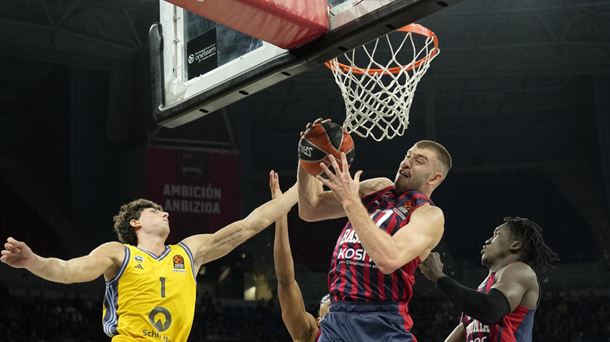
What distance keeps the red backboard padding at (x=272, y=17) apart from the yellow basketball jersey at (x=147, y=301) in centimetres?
139

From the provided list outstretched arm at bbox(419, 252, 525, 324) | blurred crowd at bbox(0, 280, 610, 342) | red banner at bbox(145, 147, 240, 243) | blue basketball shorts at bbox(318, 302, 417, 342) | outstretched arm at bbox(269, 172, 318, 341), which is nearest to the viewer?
blue basketball shorts at bbox(318, 302, 417, 342)

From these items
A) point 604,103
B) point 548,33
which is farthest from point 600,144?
point 548,33

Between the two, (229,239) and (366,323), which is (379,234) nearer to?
(366,323)

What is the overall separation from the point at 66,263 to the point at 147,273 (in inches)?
18.8

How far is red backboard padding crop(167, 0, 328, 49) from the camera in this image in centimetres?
379

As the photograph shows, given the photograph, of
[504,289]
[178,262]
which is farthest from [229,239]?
[504,289]

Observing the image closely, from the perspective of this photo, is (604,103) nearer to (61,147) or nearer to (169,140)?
(169,140)

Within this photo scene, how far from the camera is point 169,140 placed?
15.2m

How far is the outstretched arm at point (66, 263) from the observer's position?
3678mm

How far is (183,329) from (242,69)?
146cm

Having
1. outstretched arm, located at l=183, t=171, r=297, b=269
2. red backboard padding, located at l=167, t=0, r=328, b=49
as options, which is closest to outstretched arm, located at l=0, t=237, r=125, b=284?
outstretched arm, located at l=183, t=171, r=297, b=269

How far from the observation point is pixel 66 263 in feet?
13.4

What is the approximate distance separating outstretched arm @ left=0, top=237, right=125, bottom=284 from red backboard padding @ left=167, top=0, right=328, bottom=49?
1.35 meters

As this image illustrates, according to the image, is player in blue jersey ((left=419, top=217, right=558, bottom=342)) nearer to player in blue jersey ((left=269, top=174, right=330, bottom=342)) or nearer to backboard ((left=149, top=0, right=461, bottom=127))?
player in blue jersey ((left=269, top=174, right=330, bottom=342))
